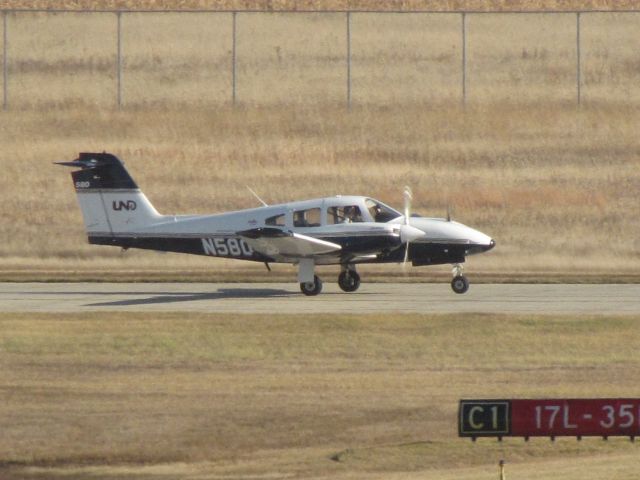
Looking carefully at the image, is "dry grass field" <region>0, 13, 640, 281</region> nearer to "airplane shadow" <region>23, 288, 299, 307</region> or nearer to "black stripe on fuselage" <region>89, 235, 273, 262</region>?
"airplane shadow" <region>23, 288, 299, 307</region>

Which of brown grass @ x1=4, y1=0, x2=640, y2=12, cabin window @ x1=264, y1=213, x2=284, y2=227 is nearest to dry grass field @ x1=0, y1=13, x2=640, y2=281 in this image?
brown grass @ x1=4, y1=0, x2=640, y2=12

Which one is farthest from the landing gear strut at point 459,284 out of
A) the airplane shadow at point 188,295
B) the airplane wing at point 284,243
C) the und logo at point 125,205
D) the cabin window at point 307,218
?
the und logo at point 125,205

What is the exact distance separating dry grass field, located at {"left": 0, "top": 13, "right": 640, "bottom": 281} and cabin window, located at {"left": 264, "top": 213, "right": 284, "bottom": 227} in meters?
6.26

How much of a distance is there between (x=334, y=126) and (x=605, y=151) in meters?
10.8

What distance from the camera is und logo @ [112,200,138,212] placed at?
107 ft

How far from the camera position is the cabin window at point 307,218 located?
3116 cm

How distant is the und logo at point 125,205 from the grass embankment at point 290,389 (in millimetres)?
5689

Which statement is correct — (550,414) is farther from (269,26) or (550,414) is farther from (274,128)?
(269,26)

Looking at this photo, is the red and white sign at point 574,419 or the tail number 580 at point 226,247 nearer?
the red and white sign at point 574,419

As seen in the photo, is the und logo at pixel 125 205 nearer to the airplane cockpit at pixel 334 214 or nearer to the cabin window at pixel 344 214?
the airplane cockpit at pixel 334 214

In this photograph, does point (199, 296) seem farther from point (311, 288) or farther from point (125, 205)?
point (125, 205)

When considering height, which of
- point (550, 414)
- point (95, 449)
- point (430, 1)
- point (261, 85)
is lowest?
point (95, 449)

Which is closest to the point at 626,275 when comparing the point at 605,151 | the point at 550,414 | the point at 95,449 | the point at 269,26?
the point at 605,151

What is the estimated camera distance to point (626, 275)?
37.3 metres
